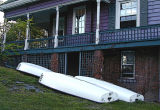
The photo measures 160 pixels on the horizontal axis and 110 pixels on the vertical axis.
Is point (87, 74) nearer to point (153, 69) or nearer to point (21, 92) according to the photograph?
Answer: point (153, 69)

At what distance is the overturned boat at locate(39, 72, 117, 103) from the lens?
30.6 ft

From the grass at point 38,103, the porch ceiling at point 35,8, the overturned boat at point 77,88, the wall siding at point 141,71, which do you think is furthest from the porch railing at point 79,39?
the grass at point 38,103

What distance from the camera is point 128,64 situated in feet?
45.9

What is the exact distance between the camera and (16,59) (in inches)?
747

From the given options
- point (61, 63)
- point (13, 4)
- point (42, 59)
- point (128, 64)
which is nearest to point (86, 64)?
point (61, 63)

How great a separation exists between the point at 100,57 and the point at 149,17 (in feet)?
10.7

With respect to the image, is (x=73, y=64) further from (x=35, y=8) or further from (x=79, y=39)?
(x=35, y=8)

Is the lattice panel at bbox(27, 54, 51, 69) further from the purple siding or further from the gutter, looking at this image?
the purple siding

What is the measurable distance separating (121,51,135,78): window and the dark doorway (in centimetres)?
399

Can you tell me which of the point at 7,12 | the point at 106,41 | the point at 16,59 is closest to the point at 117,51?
the point at 106,41

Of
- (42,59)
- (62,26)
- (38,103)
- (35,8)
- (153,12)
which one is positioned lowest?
(38,103)

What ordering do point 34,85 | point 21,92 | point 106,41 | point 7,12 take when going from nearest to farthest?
point 21,92, point 34,85, point 106,41, point 7,12

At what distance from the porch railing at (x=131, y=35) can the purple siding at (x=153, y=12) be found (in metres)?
0.65

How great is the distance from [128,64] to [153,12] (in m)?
2.99
